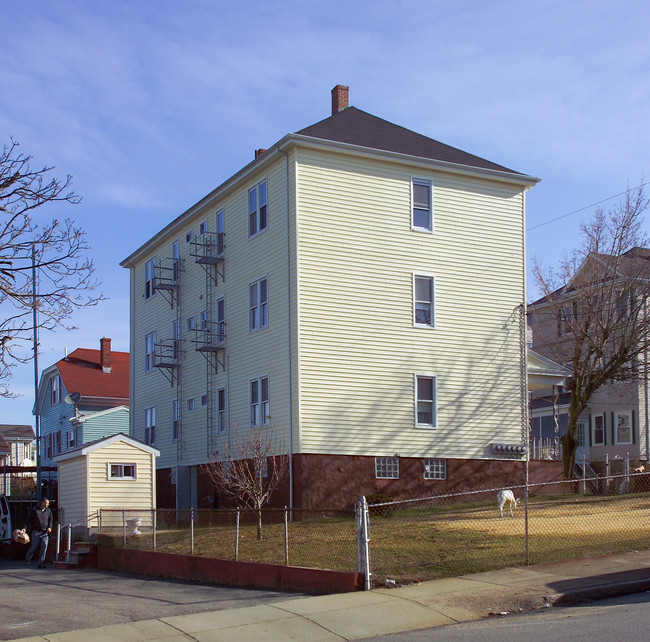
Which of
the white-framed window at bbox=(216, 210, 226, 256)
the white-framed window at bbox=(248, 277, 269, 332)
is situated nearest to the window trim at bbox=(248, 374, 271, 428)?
the white-framed window at bbox=(248, 277, 269, 332)

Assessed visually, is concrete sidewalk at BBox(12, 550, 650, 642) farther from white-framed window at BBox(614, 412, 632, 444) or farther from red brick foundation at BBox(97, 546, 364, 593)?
white-framed window at BBox(614, 412, 632, 444)

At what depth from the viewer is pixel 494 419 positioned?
30500 millimetres

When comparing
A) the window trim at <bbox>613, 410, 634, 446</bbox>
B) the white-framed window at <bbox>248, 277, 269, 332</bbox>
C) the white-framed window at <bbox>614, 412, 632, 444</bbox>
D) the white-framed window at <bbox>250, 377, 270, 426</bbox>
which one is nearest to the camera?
the white-framed window at <bbox>250, 377, 270, 426</bbox>

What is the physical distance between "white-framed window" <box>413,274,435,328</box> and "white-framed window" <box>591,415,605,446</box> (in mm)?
20005

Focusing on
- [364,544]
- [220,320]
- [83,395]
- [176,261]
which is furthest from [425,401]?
[83,395]

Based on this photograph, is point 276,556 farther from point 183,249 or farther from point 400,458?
point 183,249

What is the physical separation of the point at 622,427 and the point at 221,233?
23291 millimetres

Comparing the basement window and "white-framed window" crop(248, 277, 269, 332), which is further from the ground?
"white-framed window" crop(248, 277, 269, 332)

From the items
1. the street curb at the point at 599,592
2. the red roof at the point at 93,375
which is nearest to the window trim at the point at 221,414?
the street curb at the point at 599,592

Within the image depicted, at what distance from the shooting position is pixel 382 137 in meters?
30.8

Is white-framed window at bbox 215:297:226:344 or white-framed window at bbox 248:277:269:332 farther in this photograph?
white-framed window at bbox 215:297:226:344

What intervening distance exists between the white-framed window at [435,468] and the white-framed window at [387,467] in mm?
1142

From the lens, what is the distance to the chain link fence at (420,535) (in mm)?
15711

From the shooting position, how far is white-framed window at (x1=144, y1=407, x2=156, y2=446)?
38.7 m
